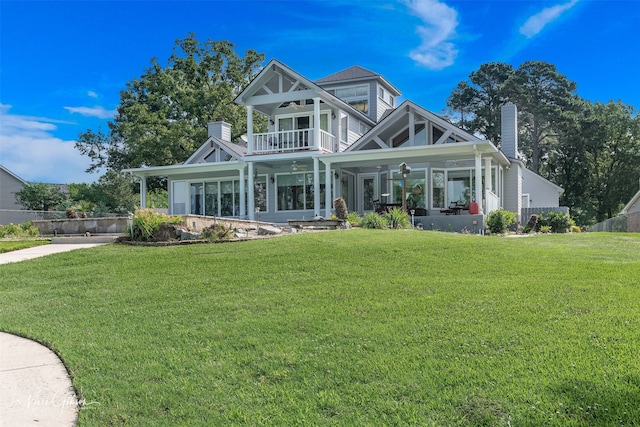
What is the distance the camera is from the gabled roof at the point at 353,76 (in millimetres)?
26797

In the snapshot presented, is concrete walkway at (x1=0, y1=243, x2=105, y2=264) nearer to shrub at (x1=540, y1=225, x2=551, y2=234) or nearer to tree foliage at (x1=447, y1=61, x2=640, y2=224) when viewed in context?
shrub at (x1=540, y1=225, x2=551, y2=234)

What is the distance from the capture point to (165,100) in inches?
1374

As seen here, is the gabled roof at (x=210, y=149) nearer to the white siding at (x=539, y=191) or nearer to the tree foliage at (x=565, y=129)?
the white siding at (x=539, y=191)

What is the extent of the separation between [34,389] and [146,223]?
29.5 feet

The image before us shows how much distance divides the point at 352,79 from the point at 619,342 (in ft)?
79.6

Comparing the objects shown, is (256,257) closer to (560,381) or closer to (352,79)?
(560,381)

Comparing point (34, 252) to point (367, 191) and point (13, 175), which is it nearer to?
point (367, 191)

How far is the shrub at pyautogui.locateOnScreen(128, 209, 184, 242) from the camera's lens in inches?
510

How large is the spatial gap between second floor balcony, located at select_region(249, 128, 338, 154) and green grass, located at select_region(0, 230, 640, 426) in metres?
13.1

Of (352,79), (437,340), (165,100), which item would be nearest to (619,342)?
(437,340)

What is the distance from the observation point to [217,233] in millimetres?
12648

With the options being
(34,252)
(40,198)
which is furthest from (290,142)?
(40,198)

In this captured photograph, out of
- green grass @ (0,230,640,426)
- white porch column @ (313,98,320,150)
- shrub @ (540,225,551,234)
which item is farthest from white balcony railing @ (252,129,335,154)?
green grass @ (0,230,640,426)

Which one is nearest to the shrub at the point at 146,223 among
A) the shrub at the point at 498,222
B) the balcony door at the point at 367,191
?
the shrub at the point at 498,222
